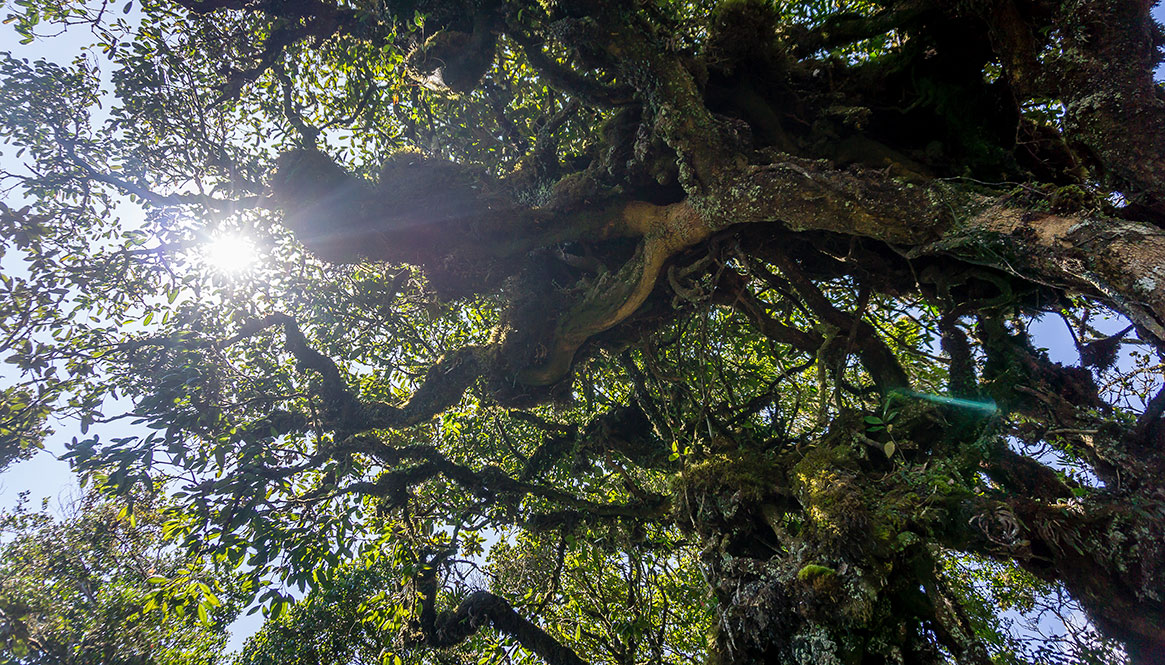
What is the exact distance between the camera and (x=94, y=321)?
625 cm

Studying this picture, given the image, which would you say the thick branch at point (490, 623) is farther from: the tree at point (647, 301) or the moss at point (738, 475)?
the moss at point (738, 475)

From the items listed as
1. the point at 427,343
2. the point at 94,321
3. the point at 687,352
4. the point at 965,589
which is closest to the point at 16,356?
the point at 94,321

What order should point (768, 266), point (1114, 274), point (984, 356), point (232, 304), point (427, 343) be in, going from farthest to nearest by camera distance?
point (427, 343)
point (768, 266)
point (232, 304)
point (984, 356)
point (1114, 274)

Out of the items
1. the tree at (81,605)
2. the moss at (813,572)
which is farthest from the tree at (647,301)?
the tree at (81,605)

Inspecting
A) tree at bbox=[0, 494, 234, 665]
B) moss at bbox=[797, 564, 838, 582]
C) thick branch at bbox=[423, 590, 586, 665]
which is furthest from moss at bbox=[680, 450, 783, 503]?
tree at bbox=[0, 494, 234, 665]

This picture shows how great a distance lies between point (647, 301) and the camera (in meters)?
6.60

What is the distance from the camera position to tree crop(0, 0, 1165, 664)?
344 centimetres

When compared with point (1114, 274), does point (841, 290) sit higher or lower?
higher

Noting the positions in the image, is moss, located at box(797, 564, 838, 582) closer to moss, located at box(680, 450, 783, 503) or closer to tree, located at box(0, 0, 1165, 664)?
tree, located at box(0, 0, 1165, 664)

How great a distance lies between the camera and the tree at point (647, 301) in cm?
344

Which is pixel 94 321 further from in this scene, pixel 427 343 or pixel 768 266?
pixel 768 266

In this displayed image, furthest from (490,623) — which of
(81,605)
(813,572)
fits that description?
(81,605)

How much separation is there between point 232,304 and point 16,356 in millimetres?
2078

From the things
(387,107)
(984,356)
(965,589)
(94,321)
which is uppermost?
(387,107)
